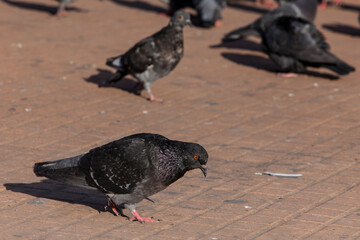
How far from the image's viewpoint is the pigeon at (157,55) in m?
9.47

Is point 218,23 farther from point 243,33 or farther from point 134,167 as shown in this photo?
point 134,167

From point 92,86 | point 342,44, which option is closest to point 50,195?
point 92,86

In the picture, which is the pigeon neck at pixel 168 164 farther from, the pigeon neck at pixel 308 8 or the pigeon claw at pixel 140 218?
the pigeon neck at pixel 308 8

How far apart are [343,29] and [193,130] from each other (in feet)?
27.1

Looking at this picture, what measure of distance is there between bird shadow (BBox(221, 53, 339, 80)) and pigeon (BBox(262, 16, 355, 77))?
0.33 meters

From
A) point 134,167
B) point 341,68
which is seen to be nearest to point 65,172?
point 134,167

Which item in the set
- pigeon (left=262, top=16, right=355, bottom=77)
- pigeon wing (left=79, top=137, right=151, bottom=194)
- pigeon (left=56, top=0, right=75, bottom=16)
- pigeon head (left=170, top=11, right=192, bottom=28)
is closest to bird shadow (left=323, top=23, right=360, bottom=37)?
pigeon (left=262, top=16, right=355, bottom=77)

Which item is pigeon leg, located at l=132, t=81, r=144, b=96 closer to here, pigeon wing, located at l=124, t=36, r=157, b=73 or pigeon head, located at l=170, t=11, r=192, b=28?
pigeon wing, located at l=124, t=36, r=157, b=73

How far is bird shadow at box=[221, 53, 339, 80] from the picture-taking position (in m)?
11.7

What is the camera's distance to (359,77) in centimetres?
1139

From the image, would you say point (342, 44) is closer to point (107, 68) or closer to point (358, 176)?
point (107, 68)

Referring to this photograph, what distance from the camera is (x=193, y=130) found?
8367 mm

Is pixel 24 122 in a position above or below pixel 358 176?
below

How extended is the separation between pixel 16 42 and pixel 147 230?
24.7ft
